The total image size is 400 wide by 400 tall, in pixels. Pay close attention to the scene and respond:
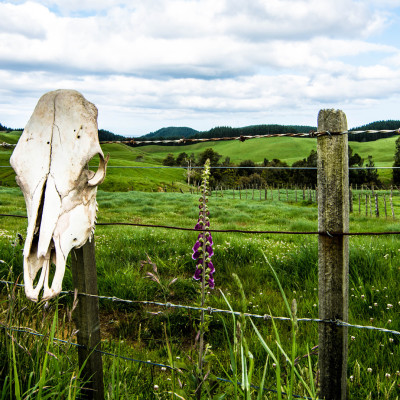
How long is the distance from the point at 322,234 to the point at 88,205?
135cm

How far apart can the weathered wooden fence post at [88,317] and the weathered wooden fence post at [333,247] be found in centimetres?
138

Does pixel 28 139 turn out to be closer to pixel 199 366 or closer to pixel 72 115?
pixel 72 115

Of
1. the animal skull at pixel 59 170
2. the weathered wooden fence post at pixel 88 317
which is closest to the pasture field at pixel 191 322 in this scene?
the weathered wooden fence post at pixel 88 317

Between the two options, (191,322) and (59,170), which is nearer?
(59,170)

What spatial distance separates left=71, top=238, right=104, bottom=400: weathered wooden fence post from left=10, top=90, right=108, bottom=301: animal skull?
43cm

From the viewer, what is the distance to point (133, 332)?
4309 millimetres

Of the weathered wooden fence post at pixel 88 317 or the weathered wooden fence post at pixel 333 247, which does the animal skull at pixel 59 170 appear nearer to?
the weathered wooden fence post at pixel 88 317

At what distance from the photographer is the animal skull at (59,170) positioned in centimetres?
166

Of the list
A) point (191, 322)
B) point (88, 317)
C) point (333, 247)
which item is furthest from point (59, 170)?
point (191, 322)

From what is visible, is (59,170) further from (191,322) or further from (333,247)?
(191,322)

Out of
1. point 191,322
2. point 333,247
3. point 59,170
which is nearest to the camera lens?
point 59,170

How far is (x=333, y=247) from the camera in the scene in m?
2.21

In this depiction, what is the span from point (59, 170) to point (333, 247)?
1.58m

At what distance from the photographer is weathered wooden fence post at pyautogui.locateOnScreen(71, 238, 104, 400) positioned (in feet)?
7.26
